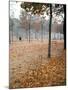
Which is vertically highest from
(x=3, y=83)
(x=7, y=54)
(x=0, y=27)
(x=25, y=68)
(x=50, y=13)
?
(x=50, y=13)

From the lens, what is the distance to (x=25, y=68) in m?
2.23

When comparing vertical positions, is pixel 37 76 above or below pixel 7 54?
below

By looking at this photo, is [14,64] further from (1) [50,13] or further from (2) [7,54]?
(1) [50,13]

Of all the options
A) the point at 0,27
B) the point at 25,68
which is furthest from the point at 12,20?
the point at 25,68

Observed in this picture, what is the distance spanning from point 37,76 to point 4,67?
1.13ft

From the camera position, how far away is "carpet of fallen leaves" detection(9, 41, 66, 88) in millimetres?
2199

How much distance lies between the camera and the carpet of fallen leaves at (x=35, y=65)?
7.22 feet

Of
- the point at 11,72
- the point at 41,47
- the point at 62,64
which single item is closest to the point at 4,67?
the point at 11,72

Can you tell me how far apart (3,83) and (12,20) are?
62 cm

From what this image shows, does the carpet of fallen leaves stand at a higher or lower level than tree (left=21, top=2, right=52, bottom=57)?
lower

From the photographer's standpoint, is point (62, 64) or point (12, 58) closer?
point (12, 58)

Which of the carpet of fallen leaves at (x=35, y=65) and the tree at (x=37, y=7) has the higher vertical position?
the tree at (x=37, y=7)

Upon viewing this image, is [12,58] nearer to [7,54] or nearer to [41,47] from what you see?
[7,54]

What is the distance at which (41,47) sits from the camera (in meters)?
2.25
